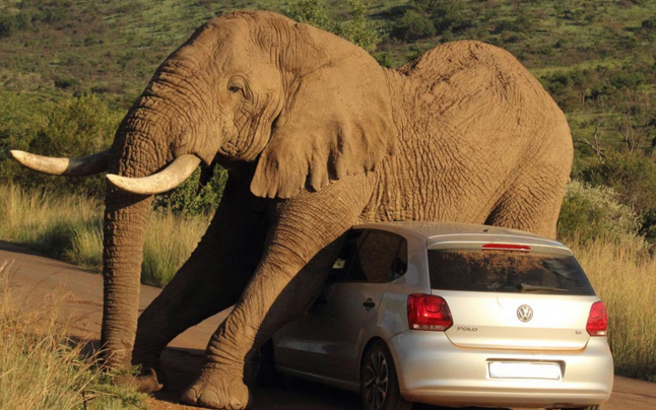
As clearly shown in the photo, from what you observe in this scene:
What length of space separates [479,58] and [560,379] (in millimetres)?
3428

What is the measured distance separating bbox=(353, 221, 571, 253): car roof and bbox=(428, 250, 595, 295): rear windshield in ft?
0.21

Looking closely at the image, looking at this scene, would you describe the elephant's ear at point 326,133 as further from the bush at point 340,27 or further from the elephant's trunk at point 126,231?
the bush at point 340,27

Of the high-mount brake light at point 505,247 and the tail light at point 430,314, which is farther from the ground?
the high-mount brake light at point 505,247

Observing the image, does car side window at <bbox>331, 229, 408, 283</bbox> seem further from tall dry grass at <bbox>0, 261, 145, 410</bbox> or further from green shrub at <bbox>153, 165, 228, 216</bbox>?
green shrub at <bbox>153, 165, 228, 216</bbox>

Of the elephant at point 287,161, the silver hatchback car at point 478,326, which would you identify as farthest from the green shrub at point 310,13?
the silver hatchback car at point 478,326

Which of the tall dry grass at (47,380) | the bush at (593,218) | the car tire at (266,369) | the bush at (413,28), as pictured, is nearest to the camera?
the tall dry grass at (47,380)

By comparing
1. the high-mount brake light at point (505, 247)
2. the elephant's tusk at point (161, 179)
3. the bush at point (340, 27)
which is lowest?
the bush at point (340, 27)

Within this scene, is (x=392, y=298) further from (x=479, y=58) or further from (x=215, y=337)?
(x=479, y=58)

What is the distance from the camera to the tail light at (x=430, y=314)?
21.5 feet

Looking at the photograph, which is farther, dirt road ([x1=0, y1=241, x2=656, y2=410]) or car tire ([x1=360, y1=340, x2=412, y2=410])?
dirt road ([x1=0, y1=241, x2=656, y2=410])

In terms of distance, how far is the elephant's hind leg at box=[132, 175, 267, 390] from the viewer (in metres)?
8.77

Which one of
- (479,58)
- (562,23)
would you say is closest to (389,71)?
(479,58)

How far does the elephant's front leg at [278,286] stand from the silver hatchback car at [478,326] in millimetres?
629

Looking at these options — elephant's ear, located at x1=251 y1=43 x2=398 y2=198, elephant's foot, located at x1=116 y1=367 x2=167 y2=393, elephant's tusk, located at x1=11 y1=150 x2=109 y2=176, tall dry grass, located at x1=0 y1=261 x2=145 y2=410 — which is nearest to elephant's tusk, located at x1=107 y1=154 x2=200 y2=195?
elephant's tusk, located at x1=11 y1=150 x2=109 y2=176
